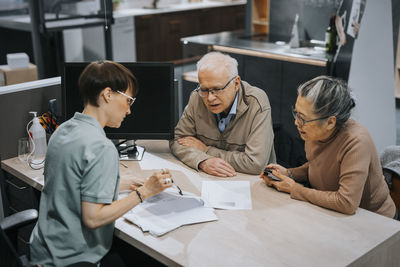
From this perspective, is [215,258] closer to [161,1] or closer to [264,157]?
[264,157]

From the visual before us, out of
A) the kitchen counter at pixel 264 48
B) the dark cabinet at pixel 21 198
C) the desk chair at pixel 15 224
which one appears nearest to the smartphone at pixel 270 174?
the desk chair at pixel 15 224

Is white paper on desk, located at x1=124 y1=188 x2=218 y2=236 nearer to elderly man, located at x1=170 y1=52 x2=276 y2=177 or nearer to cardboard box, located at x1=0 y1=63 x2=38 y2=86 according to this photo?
elderly man, located at x1=170 y1=52 x2=276 y2=177

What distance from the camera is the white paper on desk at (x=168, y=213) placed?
1855 mm

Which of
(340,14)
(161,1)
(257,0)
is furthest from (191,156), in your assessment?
(161,1)

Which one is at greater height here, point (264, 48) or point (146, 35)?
point (264, 48)

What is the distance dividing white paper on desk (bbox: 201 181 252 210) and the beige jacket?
163mm

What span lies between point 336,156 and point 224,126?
27.6 inches

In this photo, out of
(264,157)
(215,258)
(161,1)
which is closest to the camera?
(215,258)

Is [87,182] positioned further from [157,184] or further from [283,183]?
[283,183]

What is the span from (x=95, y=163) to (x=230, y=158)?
35.7 inches

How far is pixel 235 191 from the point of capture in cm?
215

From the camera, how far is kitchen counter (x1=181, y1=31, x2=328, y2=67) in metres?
4.65

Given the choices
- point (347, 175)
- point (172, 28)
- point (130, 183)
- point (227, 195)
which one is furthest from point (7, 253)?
point (172, 28)

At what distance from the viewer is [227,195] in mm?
2109
